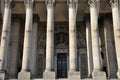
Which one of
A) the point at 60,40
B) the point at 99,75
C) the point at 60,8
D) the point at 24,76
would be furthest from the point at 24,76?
the point at 60,8

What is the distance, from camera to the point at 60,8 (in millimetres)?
40219

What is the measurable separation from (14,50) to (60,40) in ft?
28.4

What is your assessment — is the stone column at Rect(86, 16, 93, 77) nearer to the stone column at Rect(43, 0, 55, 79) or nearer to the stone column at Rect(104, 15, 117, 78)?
the stone column at Rect(104, 15, 117, 78)

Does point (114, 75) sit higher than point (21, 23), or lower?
lower

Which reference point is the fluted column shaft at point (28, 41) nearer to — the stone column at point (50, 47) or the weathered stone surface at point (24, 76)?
the weathered stone surface at point (24, 76)

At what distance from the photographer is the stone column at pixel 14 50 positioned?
3838cm

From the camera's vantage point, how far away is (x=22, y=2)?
36688mm

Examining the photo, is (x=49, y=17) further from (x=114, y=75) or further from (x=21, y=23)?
(x=114, y=75)

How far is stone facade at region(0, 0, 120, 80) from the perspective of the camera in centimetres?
3312

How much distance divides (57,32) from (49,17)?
9284 millimetres

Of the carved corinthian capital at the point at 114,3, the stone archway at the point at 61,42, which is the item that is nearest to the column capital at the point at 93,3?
the carved corinthian capital at the point at 114,3

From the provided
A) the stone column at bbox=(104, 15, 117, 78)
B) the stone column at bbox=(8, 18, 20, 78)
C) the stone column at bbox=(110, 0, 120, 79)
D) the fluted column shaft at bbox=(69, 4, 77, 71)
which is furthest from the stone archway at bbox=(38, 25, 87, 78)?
the fluted column shaft at bbox=(69, 4, 77, 71)

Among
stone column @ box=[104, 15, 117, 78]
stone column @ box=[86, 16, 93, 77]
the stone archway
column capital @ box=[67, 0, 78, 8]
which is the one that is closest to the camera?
column capital @ box=[67, 0, 78, 8]

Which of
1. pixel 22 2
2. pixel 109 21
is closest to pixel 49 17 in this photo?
pixel 22 2
